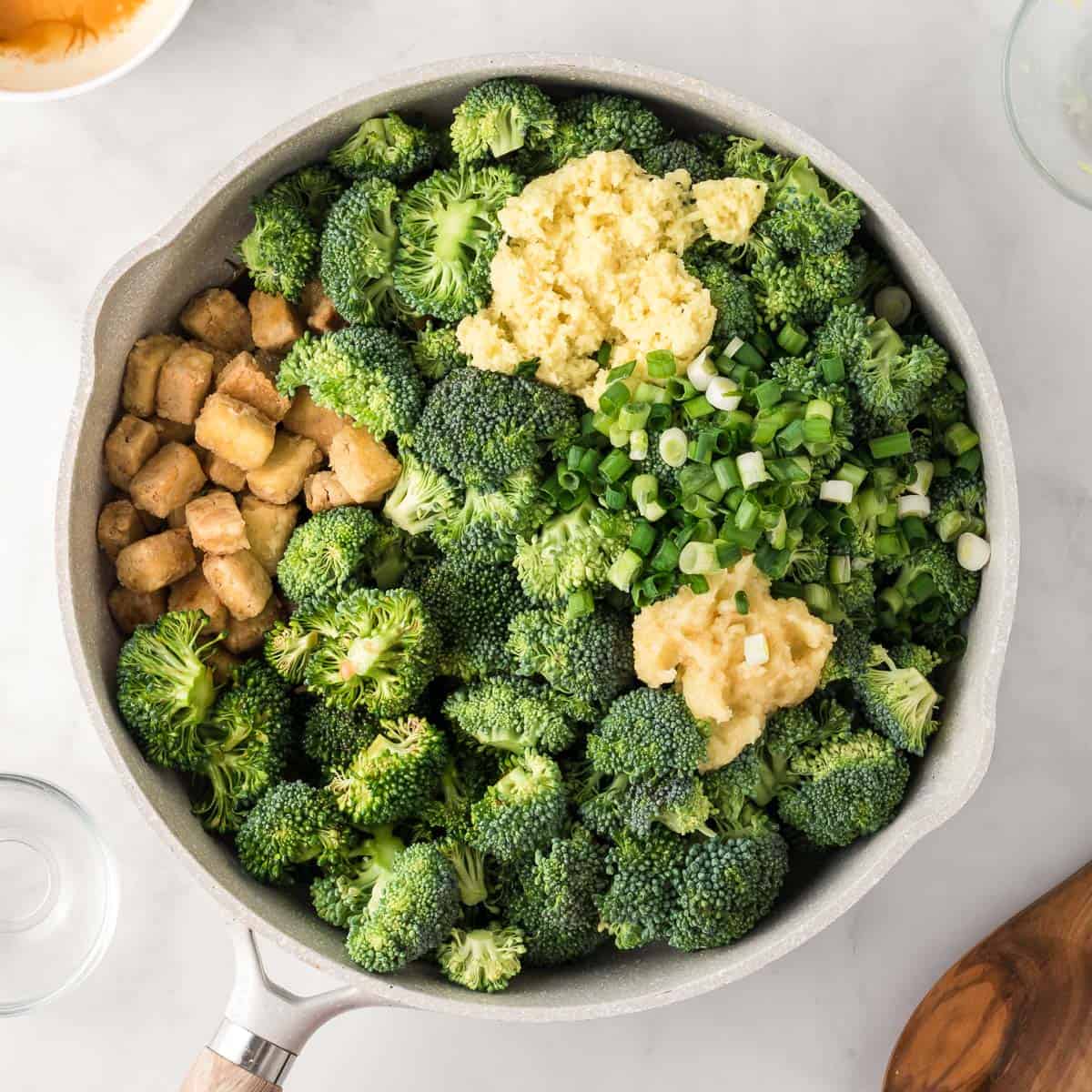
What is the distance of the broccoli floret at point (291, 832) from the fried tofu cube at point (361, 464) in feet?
1.91

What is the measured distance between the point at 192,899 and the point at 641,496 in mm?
1401

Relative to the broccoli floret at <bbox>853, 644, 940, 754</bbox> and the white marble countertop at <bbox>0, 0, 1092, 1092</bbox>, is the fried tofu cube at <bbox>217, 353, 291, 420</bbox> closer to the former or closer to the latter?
the white marble countertop at <bbox>0, 0, 1092, 1092</bbox>

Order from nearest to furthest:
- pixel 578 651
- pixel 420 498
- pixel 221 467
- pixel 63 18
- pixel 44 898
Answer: pixel 578 651, pixel 420 498, pixel 221 467, pixel 63 18, pixel 44 898

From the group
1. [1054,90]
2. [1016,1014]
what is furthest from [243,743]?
[1054,90]

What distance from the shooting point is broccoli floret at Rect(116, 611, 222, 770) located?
90.4 inches

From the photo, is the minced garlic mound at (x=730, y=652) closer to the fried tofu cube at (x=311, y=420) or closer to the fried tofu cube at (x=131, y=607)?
the fried tofu cube at (x=311, y=420)

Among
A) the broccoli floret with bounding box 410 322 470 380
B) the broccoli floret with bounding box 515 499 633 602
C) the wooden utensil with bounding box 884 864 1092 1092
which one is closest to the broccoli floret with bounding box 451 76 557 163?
the broccoli floret with bounding box 410 322 470 380

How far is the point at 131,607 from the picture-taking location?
7.96 feet

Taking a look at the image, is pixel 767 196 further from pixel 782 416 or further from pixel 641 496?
pixel 641 496

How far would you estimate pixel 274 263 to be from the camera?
7.83 feet

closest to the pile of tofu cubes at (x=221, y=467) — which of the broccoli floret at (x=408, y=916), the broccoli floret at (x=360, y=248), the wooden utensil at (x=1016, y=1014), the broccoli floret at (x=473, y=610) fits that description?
the broccoli floret at (x=360, y=248)

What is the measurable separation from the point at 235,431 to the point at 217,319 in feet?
0.93

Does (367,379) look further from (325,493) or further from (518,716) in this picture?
(518,716)

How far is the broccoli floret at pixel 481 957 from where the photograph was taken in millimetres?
2279
